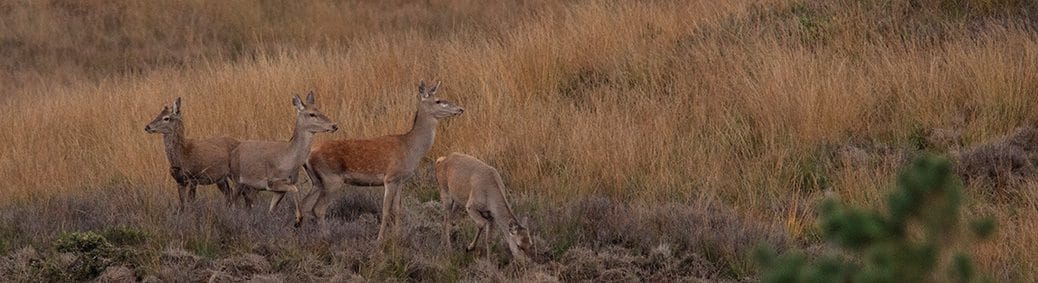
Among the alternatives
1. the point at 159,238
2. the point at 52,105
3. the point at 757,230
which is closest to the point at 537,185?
the point at 757,230

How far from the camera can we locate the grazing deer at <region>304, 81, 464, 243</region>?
9.76 metres

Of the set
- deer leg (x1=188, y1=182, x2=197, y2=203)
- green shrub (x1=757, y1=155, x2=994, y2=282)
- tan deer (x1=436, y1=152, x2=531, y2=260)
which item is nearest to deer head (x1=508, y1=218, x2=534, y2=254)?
tan deer (x1=436, y1=152, x2=531, y2=260)

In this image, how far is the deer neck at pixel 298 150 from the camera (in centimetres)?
1001

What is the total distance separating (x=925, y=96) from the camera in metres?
12.6

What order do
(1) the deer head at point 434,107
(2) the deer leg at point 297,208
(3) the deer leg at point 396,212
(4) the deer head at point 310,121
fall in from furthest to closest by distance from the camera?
(1) the deer head at point 434,107, (4) the deer head at point 310,121, (2) the deer leg at point 297,208, (3) the deer leg at point 396,212

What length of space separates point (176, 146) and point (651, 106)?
4.47 metres

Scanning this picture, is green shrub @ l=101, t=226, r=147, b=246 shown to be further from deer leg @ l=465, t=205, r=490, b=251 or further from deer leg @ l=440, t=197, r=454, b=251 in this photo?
deer leg @ l=465, t=205, r=490, b=251

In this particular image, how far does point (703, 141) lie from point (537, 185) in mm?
1618

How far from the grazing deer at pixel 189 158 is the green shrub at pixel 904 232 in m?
6.61

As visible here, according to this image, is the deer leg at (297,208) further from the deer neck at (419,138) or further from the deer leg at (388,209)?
the deer neck at (419,138)

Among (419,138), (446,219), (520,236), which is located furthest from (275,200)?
(520,236)

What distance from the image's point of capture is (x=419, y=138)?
9.98 metres

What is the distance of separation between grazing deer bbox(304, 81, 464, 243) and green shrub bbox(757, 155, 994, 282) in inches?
213

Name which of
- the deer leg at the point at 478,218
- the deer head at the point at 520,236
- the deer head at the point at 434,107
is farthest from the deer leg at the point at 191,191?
the deer head at the point at 520,236
